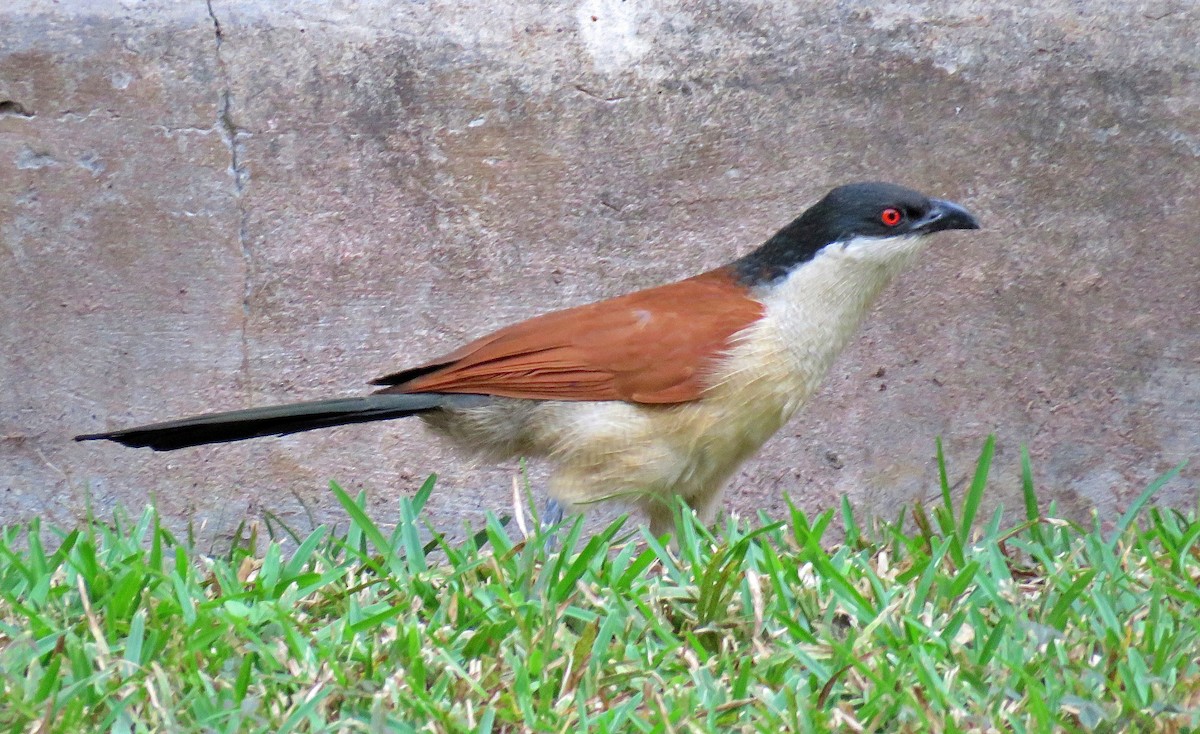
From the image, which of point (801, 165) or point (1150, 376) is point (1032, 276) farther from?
point (801, 165)

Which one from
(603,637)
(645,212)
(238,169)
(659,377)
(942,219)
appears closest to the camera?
(603,637)

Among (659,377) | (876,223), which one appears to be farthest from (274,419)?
(876,223)

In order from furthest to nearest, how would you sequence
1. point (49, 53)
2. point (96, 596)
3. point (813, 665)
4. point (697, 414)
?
point (49, 53)
point (697, 414)
point (96, 596)
point (813, 665)

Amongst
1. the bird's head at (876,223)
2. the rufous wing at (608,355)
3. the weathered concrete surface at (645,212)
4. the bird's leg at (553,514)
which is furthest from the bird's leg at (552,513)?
the bird's head at (876,223)

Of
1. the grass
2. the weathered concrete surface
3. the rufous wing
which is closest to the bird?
the rufous wing

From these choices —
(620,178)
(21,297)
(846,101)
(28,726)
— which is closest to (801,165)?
(846,101)

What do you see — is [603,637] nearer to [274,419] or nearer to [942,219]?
[274,419]
